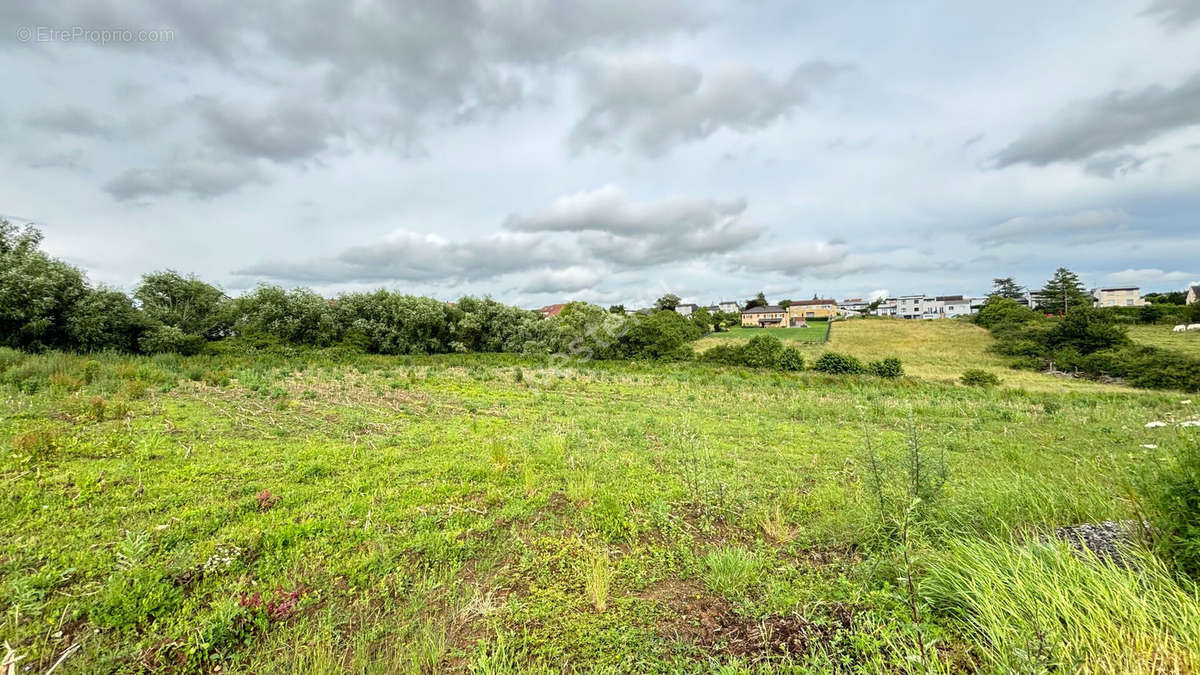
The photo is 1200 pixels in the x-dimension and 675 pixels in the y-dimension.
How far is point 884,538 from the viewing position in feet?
12.3

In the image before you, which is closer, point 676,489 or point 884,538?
point 884,538

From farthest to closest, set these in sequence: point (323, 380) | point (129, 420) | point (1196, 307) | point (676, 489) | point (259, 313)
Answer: point (1196, 307)
point (259, 313)
point (323, 380)
point (129, 420)
point (676, 489)

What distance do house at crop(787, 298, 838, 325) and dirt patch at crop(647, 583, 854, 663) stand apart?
92098 millimetres

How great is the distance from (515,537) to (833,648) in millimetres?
2958

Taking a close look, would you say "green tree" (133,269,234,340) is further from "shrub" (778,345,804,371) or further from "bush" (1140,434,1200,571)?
"shrub" (778,345,804,371)

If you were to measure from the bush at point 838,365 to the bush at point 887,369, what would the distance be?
97cm

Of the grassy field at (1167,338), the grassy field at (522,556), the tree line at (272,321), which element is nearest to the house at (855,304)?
the grassy field at (1167,338)

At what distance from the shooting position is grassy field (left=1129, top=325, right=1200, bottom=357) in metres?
38.1

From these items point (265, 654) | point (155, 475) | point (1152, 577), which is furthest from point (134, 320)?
point (1152, 577)

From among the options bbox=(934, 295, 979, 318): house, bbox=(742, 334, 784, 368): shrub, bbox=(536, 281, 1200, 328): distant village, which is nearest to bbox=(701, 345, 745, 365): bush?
bbox=(742, 334, 784, 368): shrub

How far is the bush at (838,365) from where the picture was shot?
37.8 meters

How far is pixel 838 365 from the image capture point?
3825cm

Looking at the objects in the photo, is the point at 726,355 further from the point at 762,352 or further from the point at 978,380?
the point at 978,380

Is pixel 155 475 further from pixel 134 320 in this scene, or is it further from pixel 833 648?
pixel 134 320
